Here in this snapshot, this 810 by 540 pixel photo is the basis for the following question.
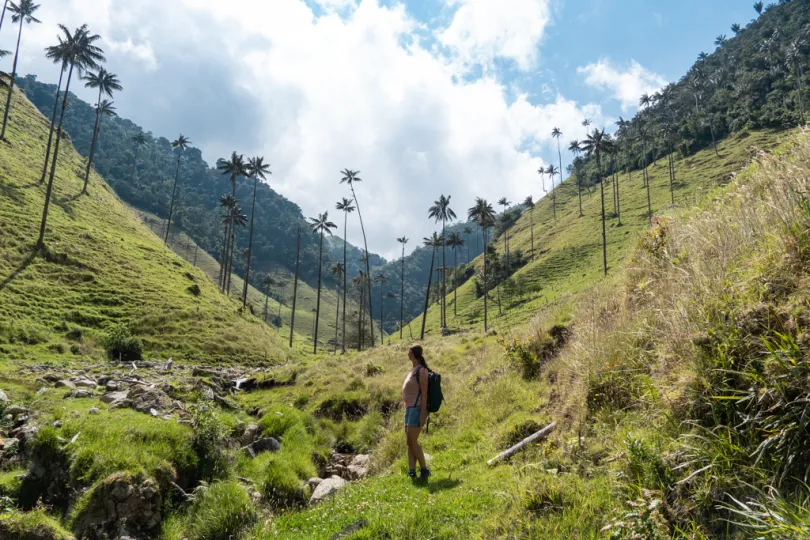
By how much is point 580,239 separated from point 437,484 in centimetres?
9884

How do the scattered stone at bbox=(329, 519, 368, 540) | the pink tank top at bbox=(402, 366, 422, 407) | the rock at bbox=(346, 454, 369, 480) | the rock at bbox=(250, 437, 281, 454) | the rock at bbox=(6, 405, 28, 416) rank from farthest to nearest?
1. the rock at bbox=(250, 437, 281, 454)
2. the rock at bbox=(6, 405, 28, 416)
3. the rock at bbox=(346, 454, 369, 480)
4. the pink tank top at bbox=(402, 366, 422, 407)
5. the scattered stone at bbox=(329, 519, 368, 540)

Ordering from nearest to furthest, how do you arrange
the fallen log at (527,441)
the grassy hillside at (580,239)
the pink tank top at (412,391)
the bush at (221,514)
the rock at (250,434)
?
the fallen log at (527,441), the bush at (221,514), the pink tank top at (412,391), the rock at (250,434), the grassy hillside at (580,239)

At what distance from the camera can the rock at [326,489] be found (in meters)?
8.31

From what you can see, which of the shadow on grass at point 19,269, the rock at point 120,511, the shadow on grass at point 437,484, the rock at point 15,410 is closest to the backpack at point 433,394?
the shadow on grass at point 437,484

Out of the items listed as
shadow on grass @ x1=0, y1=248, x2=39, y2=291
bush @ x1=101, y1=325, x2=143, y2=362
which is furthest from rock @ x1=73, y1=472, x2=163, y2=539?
shadow on grass @ x1=0, y1=248, x2=39, y2=291

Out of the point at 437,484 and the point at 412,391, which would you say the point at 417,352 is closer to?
the point at 412,391

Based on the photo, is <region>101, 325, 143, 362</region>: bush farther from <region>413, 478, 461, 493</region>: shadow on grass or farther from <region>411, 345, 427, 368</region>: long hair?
<region>413, 478, 461, 493</region>: shadow on grass

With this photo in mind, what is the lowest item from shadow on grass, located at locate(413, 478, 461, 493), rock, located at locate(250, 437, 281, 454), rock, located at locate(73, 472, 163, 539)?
rock, located at locate(73, 472, 163, 539)

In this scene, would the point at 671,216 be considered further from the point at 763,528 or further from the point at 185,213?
the point at 185,213

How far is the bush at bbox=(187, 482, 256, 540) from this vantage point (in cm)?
748

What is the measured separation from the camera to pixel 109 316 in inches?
1448

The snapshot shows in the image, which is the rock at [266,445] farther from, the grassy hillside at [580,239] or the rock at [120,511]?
the grassy hillside at [580,239]

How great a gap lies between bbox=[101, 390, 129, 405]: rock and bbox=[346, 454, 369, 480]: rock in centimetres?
731

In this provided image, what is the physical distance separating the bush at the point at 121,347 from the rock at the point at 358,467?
990 inches
